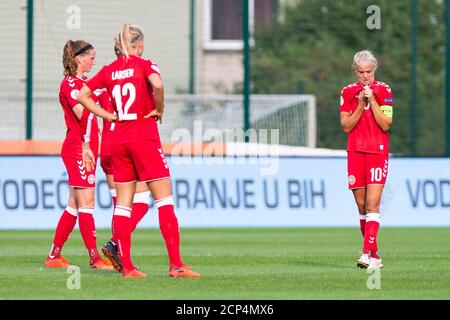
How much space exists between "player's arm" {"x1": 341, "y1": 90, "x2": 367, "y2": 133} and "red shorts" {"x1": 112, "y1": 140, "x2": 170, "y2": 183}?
2.14 metres

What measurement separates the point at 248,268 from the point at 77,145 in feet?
6.56

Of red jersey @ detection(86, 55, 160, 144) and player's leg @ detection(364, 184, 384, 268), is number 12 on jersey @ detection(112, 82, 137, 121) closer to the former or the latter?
red jersey @ detection(86, 55, 160, 144)

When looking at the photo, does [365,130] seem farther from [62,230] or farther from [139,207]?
[62,230]

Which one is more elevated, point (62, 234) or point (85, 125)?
point (85, 125)

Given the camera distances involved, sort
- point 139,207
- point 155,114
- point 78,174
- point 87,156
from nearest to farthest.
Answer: point 155,114 → point 87,156 → point 139,207 → point 78,174

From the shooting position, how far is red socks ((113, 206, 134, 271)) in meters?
11.8

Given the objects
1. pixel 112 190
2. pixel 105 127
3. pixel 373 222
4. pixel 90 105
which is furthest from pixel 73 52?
pixel 373 222

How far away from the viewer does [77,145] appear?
13.3 m

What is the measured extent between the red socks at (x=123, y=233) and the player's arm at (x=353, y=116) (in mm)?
2450

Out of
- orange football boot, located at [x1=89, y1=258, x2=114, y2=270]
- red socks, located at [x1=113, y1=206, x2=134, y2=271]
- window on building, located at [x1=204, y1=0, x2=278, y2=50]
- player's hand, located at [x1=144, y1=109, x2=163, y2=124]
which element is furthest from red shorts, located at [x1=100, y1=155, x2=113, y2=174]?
window on building, located at [x1=204, y1=0, x2=278, y2=50]

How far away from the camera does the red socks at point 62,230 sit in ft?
44.1

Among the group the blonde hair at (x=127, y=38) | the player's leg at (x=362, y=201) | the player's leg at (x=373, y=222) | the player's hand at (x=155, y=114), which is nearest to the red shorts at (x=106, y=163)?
the player's hand at (x=155, y=114)

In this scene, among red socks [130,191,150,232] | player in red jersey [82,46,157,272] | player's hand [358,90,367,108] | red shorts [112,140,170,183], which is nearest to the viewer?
red shorts [112,140,170,183]

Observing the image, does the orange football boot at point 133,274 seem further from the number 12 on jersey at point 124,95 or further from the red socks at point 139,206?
the number 12 on jersey at point 124,95
